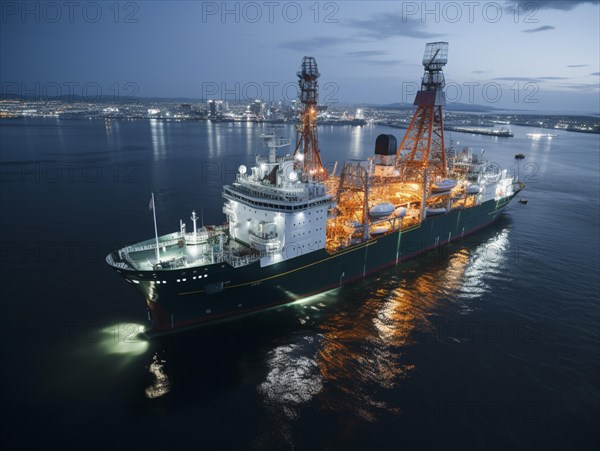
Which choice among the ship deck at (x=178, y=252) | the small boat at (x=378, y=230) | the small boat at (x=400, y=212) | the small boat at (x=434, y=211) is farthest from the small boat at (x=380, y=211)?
A: the ship deck at (x=178, y=252)

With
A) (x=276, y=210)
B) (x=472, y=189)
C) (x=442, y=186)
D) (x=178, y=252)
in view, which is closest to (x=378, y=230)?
(x=276, y=210)

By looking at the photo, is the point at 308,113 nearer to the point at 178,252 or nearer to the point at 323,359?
the point at 178,252

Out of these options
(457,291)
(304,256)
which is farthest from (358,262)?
(457,291)

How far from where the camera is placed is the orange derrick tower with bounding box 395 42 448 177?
33.1 m

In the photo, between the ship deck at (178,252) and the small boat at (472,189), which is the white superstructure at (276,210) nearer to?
the ship deck at (178,252)

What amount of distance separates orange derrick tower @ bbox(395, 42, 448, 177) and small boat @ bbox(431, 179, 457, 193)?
186 cm

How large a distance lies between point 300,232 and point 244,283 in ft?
15.5

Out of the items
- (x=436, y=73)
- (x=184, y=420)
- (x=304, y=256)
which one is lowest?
(x=184, y=420)

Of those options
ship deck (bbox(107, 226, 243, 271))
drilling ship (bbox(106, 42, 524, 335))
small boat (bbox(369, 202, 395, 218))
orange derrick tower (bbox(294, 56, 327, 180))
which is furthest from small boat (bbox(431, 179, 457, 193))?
ship deck (bbox(107, 226, 243, 271))

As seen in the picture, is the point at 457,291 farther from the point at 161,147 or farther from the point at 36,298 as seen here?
the point at 161,147

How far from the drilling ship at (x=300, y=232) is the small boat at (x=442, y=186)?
3.7 inches

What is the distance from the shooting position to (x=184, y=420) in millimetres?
14492

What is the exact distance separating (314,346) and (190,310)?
7.37 metres

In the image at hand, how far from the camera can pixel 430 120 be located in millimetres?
33719
